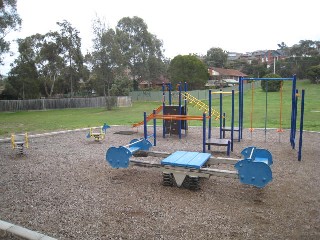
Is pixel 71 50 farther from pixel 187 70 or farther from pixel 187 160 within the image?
pixel 187 160

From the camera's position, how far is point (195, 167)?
5680 millimetres

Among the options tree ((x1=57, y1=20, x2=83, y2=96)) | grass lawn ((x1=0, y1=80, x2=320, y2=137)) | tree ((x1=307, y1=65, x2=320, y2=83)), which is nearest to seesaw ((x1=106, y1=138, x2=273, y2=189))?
grass lawn ((x1=0, y1=80, x2=320, y2=137))

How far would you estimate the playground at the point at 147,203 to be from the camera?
4.17m

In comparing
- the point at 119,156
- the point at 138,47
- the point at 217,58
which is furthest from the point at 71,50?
the point at 217,58

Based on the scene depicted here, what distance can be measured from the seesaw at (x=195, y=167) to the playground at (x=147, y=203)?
0.95 ft

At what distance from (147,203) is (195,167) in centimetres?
124

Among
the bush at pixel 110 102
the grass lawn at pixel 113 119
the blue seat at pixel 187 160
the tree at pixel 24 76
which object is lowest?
the grass lawn at pixel 113 119

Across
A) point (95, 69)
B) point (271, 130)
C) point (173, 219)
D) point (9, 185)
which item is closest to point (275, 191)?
point (173, 219)

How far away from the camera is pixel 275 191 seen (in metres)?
5.68

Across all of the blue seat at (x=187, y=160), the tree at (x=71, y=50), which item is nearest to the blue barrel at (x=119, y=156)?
the blue seat at (x=187, y=160)

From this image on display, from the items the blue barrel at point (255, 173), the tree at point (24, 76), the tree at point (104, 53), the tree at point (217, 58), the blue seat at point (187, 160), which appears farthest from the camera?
the tree at point (217, 58)

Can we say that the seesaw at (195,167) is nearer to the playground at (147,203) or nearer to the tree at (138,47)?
the playground at (147,203)

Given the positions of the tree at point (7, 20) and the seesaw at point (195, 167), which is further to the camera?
the tree at point (7, 20)

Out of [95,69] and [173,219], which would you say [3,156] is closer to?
[173,219]
